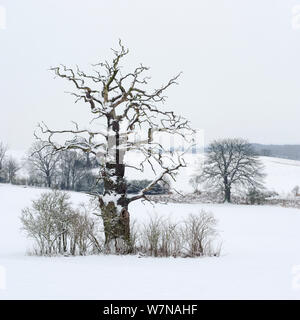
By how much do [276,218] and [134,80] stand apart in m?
28.2

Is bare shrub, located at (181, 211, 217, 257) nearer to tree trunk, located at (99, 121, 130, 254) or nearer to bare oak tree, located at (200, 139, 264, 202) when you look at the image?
tree trunk, located at (99, 121, 130, 254)

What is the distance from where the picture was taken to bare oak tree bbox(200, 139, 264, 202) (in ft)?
188

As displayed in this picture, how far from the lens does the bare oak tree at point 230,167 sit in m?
57.3

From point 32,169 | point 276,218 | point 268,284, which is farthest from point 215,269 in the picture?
point 32,169

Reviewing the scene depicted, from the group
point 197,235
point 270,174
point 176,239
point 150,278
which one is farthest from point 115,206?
point 270,174

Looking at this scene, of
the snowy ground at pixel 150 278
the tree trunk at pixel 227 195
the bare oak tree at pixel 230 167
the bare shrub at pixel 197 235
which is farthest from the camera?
the bare oak tree at pixel 230 167

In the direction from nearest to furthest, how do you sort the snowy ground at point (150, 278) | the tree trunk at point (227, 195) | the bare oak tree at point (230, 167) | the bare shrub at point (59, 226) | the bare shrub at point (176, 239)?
1. the snowy ground at point (150, 278)
2. the bare shrub at point (176, 239)
3. the bare shrub at point (59, 226)
4. the tree trunk at point (227, 195)
5. the bare oak tree at point (230, 167)

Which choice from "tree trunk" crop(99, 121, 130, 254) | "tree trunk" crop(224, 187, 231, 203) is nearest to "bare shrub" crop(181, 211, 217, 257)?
"tree trunk" crop(99, 121, 130, 254)

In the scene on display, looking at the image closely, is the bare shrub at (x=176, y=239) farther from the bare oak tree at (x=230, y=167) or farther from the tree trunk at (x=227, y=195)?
the bare oak tree at (x=230, y=167)

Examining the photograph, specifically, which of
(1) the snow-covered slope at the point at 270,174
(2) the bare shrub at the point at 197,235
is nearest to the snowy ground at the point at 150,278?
(2) the bare shrub at the point at 197,235

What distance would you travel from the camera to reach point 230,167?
59531 millimetres

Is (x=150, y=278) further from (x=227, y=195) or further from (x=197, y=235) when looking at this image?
(x=227, y=195)

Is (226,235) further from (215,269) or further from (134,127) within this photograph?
(215,269)

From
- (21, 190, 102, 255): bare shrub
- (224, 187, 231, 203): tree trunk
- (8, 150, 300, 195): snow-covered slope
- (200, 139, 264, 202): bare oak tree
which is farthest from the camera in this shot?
(8, 150, 300, 195): snow-covered slope
